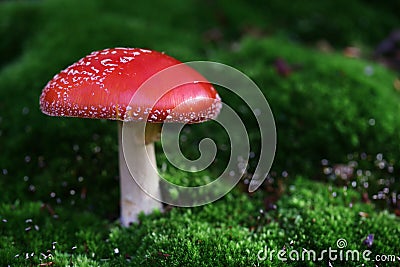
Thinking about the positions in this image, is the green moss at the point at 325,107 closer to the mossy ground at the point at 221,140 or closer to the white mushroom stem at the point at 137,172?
the mossy ground at the point at 221,140

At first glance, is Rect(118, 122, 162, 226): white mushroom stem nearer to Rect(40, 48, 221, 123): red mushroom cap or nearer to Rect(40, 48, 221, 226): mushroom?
Rect(40, 48, 221, 226): mushroom

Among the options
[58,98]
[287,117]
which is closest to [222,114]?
[287,117]

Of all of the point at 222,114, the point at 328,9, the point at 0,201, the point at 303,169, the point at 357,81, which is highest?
the point at 328,9

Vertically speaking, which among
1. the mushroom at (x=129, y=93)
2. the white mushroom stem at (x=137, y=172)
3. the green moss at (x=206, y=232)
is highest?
the mushroom at (x=129, y=93)

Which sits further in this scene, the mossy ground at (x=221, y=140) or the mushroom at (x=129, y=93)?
the mossy ground at (x=221, y=140)

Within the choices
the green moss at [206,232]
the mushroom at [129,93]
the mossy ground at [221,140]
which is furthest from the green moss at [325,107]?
the mushroom at [129,93]

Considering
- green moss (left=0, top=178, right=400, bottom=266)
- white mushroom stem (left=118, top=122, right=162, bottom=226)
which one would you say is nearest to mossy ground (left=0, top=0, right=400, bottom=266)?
green moss (left=0, top=178, right=400, bottom=266)

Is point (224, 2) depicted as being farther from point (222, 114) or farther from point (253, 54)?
point (222, 114)
